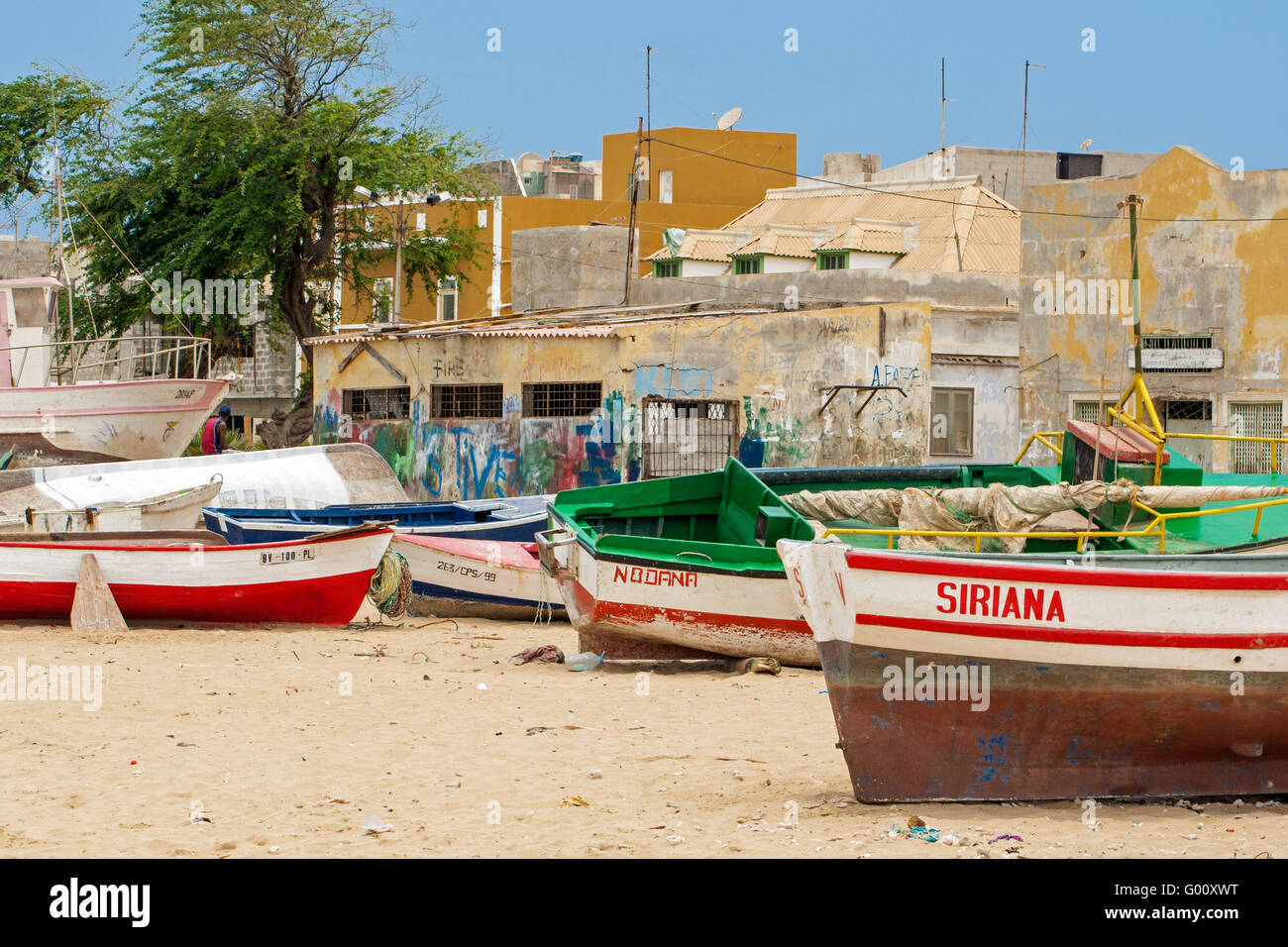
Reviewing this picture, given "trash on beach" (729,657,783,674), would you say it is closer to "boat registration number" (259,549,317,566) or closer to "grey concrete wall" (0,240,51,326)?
"boat registration number" (259,549,317,566)

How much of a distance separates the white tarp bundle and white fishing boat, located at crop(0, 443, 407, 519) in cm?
1023

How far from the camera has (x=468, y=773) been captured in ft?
26.7

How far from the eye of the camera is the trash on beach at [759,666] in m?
11.8

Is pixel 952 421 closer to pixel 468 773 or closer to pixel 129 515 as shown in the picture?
pixel 129 515

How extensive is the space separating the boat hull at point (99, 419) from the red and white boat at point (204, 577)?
10.8 metres

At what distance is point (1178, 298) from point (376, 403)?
13.6 meters

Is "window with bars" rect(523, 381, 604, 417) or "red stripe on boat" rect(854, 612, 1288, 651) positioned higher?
"window with bars" rect(523, 381, 604, 417)

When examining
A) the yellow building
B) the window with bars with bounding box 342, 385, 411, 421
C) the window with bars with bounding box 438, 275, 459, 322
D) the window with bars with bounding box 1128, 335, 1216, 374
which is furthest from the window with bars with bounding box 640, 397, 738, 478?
the window with bars with bounding box 438, 275, 459, 322

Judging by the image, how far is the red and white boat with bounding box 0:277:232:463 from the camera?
2439cm

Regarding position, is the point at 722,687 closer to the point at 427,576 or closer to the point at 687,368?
the point at 427,576
